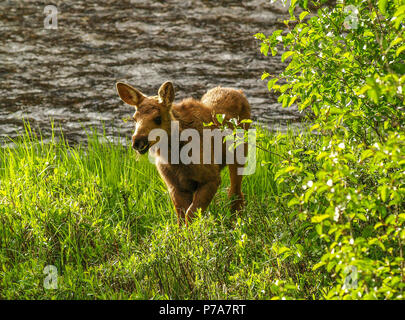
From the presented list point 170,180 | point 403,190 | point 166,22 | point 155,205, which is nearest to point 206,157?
point 170,180

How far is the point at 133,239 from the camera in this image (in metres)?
5.71

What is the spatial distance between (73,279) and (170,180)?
60.5 inches

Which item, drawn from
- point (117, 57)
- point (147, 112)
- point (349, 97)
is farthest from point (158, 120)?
point (117, 57)

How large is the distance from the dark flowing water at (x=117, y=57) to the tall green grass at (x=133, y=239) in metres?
1.90

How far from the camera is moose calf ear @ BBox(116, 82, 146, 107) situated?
5645 millimetres

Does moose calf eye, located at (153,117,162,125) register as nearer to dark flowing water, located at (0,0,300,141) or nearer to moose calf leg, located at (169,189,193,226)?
moose calf leg, located at (169,189,193,226)

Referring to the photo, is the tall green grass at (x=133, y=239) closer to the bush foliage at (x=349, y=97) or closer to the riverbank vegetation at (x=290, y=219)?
the riverbank vegetation at (x=290, y=219)

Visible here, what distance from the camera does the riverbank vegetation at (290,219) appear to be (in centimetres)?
352

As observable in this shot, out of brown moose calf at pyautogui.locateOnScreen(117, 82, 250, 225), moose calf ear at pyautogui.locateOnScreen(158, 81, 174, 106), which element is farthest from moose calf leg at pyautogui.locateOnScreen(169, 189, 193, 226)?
moose calf ear at pyautogui.locateOnScreen(158, 81, 174, 106)

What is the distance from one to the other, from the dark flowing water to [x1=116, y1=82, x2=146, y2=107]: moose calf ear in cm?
247

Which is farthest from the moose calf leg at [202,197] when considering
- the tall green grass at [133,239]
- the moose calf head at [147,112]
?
the moose calf head at [147,112]

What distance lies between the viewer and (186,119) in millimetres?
5934

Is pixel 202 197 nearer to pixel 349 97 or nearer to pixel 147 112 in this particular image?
pixel 147 112
